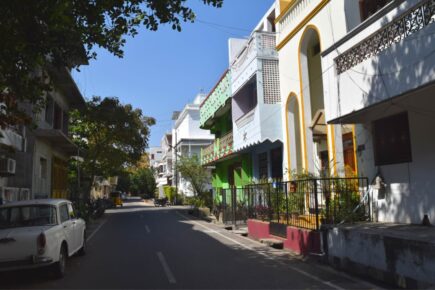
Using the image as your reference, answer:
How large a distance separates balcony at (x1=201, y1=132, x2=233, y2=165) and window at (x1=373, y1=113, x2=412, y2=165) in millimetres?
15129

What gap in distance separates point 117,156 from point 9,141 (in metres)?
17.7

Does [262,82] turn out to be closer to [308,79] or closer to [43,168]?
[308,79]

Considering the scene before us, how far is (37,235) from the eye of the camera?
8977mm

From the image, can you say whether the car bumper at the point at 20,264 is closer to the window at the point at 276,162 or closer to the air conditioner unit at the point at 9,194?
the air conditioner unit at the point at 9,194

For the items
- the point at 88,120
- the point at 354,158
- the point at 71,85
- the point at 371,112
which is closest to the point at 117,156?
the point at 88,120

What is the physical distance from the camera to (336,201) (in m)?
11.9

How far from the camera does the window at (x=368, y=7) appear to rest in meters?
13.1

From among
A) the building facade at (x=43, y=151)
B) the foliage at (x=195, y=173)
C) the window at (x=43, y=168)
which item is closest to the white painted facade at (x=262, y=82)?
the building facade at (x=43, y=151)

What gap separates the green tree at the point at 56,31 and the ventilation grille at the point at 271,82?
1212cm

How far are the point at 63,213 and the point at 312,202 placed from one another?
281 inches

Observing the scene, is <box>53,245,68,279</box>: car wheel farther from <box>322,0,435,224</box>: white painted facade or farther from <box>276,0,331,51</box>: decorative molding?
<box>276,0,331,51</box>: decorative molding

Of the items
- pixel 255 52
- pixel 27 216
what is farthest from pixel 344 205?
pixel 255 52

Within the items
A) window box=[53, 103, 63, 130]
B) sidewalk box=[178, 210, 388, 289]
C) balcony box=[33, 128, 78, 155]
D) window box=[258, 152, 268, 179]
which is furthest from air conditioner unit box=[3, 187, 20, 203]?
window box=[258, 152, 268, 179]

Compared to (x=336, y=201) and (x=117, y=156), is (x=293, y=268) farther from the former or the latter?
(x=117, y=156)
